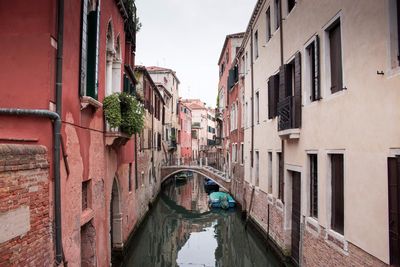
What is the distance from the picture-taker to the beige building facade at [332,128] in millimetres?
5141

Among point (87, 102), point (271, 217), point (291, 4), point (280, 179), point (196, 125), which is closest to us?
point (87, 102)

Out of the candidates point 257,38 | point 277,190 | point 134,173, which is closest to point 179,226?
point 134,173

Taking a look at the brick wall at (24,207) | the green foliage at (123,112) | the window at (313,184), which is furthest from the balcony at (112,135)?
the window at (313,184)

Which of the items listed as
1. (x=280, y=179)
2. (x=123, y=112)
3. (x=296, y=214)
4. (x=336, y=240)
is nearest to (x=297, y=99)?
(x=296, y=214)

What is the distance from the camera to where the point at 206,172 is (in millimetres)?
25891

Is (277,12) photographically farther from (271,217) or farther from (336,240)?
(336,240)

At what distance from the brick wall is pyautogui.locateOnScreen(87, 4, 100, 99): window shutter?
2.33 meters

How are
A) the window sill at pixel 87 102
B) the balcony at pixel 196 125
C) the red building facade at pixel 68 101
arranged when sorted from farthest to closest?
the balcony at pixel 196 125 < the window sill at pixel 87 102 < the red building facade at pixel 68 101

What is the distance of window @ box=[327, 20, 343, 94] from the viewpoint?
272 inches

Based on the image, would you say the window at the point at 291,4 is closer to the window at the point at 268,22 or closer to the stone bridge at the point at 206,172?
the window at the point at 268,22

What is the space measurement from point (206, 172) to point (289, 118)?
16876 mm

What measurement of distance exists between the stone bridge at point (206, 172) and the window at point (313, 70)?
15186 mm

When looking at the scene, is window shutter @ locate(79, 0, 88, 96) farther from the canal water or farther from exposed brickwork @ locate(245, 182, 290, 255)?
exposed brickwork @ locate(245, 182, 290, 255)

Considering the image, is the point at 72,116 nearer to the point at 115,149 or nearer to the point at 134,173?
the point at 115,149
